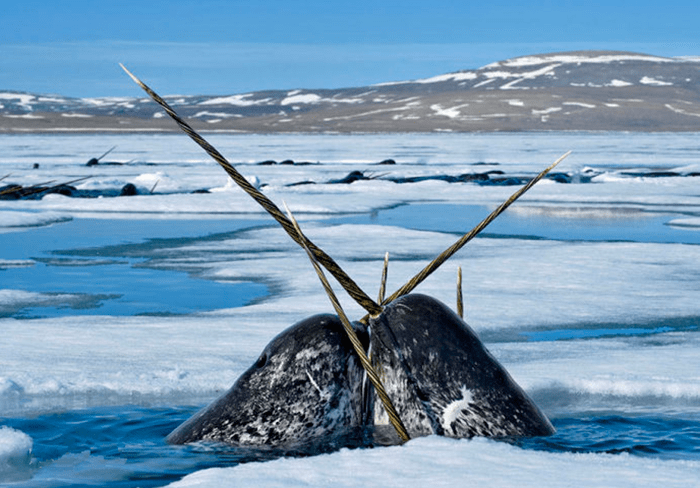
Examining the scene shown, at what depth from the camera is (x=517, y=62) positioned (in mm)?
185875

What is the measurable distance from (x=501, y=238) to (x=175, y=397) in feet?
27.3

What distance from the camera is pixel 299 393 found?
146 inches

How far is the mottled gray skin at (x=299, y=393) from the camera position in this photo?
12.1ft

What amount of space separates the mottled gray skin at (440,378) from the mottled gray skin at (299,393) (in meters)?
0.14

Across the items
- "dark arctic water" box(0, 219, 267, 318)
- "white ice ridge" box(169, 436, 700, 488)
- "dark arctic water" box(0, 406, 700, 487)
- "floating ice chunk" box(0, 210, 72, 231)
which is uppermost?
"floating ice chunk" box(0, 210, 72, 231)

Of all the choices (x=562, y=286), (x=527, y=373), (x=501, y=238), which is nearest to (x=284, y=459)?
(x=527, y=373)

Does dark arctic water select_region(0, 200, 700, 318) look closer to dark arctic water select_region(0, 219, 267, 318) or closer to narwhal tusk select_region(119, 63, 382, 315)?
dark arctic water select_region(0, 219, 267, 318)

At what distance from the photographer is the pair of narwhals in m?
3.61

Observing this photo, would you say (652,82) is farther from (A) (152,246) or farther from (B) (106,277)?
(B) (106,277)

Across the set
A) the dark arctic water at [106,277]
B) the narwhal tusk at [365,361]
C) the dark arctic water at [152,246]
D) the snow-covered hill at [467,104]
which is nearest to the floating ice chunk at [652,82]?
the snow-covered hill at [467,104]

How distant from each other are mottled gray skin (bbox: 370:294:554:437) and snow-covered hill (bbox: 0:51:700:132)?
8979cm

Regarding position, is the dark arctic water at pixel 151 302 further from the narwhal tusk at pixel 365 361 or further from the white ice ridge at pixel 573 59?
the white ice ridge at pixel 573 59

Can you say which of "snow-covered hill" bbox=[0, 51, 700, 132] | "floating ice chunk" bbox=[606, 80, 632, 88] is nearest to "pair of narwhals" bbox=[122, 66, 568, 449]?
"snow-covered hill" bbox=[0, 51, 700, 132]

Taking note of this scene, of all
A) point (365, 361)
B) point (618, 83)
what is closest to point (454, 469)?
point (365, 361)
